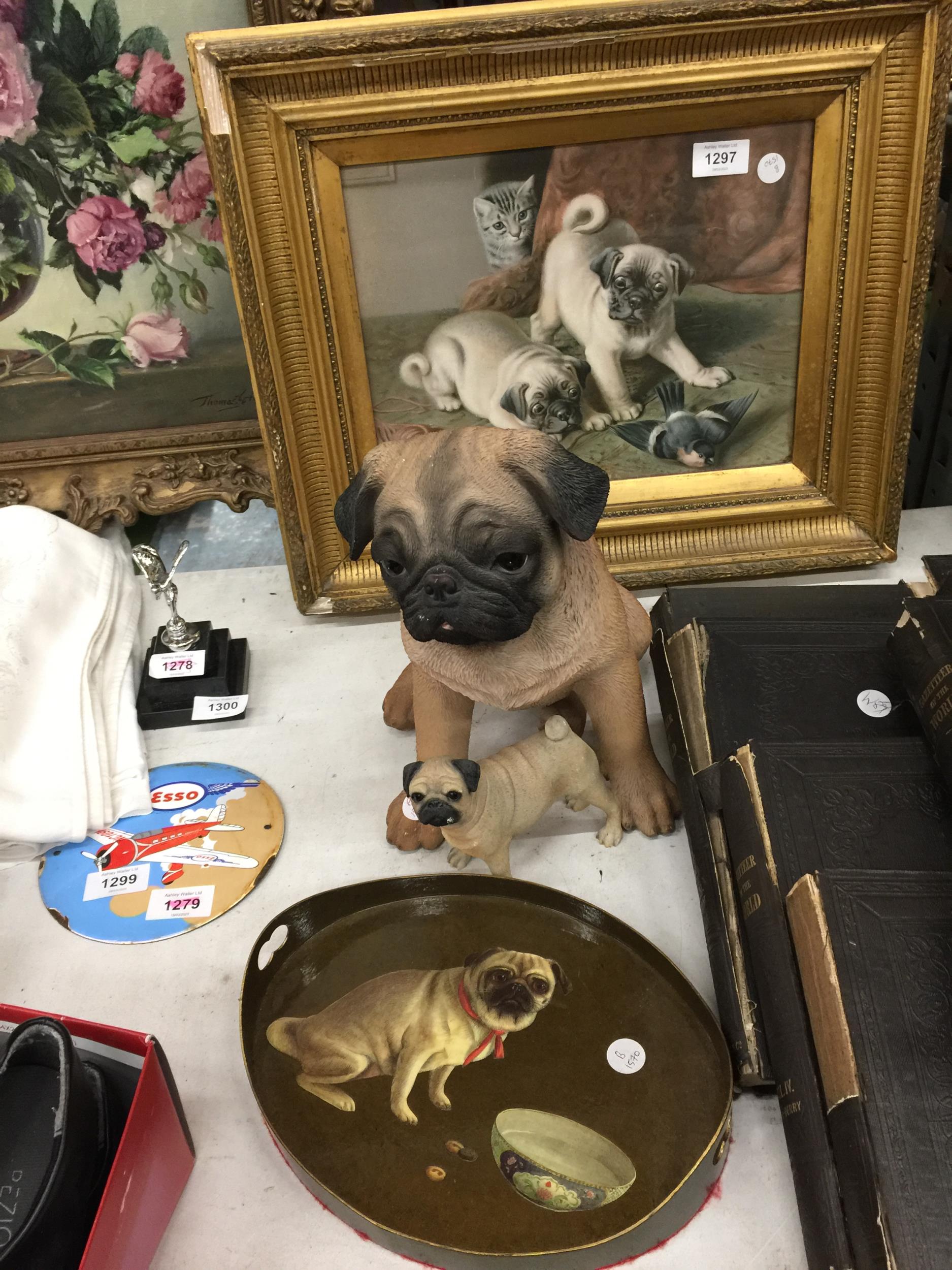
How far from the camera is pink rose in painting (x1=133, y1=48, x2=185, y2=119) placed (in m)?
1.17

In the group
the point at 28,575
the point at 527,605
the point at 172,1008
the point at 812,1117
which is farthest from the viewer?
the point at 28,575

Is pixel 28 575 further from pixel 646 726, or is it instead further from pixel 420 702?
pixel 646 726

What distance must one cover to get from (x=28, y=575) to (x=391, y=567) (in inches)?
27.6

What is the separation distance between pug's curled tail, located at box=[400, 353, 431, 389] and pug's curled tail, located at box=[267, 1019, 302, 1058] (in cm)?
80

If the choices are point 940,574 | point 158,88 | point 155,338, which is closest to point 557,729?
point 940,574

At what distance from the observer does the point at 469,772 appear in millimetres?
870

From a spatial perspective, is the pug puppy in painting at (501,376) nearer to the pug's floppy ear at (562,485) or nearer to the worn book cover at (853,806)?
the pug's floppy ear at (562,485)

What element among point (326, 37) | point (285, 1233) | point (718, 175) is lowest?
point (285, 1233)

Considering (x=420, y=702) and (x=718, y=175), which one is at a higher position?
(x=718, y=175)

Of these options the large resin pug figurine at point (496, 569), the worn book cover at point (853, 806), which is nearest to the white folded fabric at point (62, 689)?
the large resin pug figurine at point (496, 569)

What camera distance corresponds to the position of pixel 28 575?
128 centimetres

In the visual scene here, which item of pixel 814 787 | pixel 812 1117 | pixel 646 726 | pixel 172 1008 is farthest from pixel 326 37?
pixel 812 1117

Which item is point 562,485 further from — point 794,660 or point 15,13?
point 15,13

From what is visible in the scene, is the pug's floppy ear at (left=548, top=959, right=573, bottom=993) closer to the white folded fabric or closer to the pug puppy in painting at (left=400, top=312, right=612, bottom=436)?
the white folded fabric
